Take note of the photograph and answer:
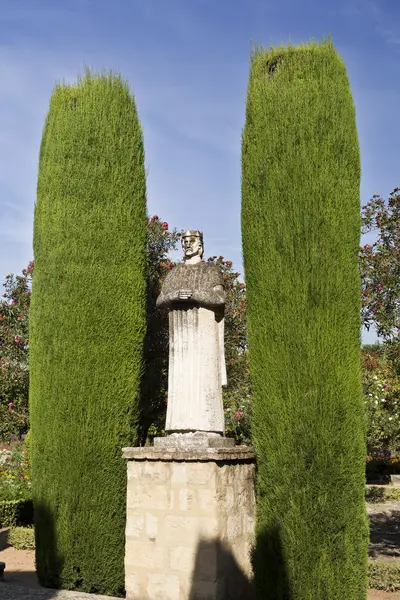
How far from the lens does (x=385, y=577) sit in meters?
8.05

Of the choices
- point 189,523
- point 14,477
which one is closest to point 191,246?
point 189,523

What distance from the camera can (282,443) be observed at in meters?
6.03

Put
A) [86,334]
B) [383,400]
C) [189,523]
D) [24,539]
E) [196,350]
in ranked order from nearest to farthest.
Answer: [189,523], [196,350], [86,334], [383,400], [24,539]

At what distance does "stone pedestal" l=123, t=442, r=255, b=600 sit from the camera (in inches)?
236

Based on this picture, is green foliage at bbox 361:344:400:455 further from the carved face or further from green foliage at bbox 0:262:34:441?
green foliage at bbox 0:262:34:441

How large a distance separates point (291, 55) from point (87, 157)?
10.8 ft

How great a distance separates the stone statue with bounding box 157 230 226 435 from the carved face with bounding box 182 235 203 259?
206 mm

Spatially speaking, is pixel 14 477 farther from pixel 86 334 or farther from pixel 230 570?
pixel 230 570

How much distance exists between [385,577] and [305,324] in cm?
432

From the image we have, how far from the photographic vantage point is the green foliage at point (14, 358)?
1420 centimetres

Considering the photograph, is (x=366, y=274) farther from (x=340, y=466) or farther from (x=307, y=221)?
(x=340, y=466)

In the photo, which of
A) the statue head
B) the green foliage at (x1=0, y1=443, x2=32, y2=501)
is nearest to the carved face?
the statue head

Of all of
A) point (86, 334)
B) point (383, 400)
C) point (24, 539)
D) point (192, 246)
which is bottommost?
point (24, 539)

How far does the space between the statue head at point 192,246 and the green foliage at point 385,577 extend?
16.7 ft
